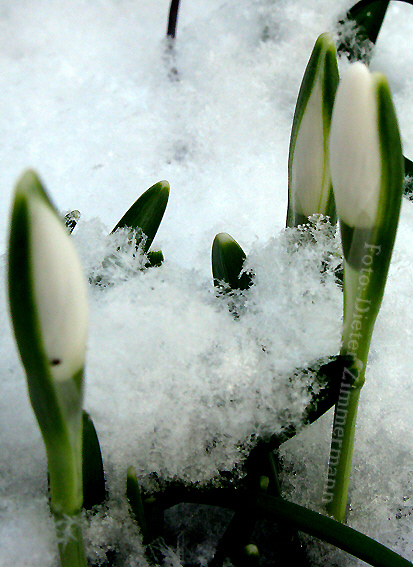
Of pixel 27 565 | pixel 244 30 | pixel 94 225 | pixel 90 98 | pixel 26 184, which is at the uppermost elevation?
pixel 244 30

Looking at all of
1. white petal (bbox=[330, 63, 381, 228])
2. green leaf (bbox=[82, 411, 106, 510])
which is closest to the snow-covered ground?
green leaf (bbox=[82, 411, 106, 510])

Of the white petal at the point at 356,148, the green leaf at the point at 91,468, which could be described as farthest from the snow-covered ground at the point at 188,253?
the white petal at the point at 356,148

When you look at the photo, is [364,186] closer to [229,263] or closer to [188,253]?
[229,263]

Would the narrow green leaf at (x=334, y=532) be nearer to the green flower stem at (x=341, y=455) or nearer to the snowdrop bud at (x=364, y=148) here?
the green flower stem at (x=341, y=455)

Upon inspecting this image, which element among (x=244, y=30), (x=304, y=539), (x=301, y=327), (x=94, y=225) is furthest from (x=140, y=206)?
(x=244, y=30)

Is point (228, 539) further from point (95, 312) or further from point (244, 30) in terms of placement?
point (244, 30)

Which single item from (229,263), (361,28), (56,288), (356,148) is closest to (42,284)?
(56,288)
